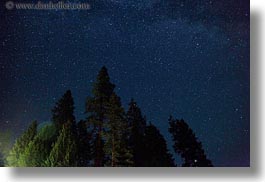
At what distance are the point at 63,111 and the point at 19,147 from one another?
406mm

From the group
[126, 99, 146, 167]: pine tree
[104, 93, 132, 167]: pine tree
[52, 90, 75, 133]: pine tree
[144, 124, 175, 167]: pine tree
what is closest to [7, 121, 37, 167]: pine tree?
[52, 90, 75, 133]: pine tree

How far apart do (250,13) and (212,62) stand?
0.45 meters

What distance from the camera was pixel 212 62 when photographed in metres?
4.37

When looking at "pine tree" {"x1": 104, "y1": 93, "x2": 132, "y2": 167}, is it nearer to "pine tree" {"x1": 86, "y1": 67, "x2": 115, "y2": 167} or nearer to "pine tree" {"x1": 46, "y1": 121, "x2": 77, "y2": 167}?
"pine tree" {"x1": 86, "y1": 67, "x2": 115, "y2": 167}

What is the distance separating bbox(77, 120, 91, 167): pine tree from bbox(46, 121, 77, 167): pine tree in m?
0.04

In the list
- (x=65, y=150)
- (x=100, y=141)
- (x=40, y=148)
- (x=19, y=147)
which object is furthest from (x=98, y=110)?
(x=19, y=147)

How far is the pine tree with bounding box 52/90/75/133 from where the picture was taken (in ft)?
14.2

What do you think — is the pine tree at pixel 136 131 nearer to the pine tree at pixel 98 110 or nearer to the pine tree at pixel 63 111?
the pine tree at pixel 98 110

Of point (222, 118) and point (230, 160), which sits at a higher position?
point (222, 118)

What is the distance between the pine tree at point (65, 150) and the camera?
4340 mm

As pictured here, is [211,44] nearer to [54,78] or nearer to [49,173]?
[54,78]

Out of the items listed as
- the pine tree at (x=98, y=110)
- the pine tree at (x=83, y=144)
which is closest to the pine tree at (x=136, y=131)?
the pine tree at (x=98, y=110)

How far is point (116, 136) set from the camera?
4.36 metres

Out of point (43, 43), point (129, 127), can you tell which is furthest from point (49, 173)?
point (43, 43)
